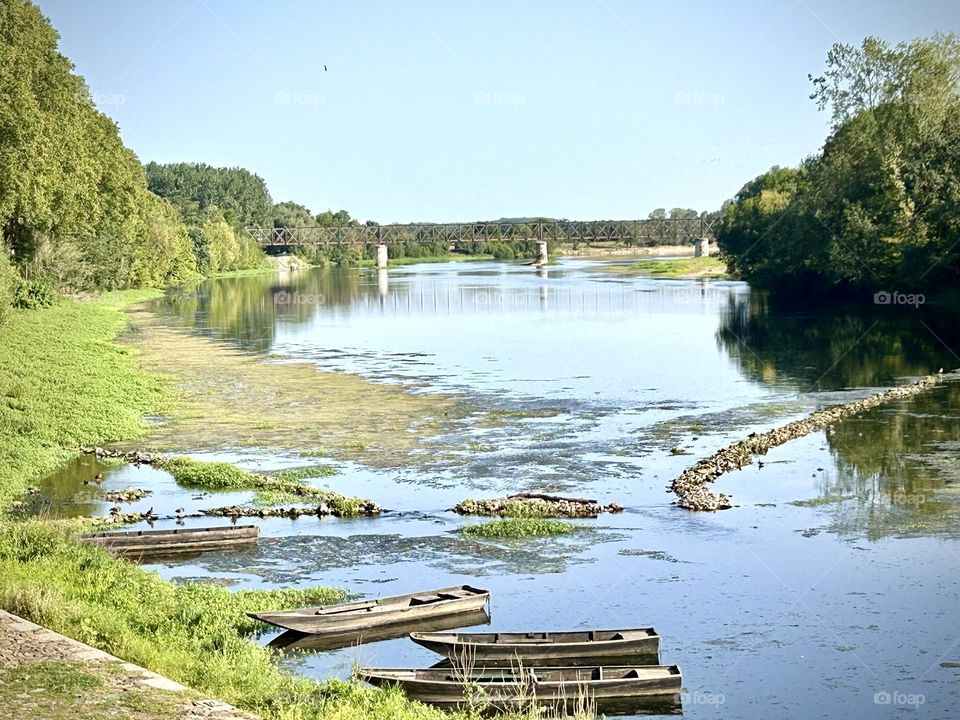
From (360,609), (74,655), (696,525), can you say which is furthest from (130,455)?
(74,655)

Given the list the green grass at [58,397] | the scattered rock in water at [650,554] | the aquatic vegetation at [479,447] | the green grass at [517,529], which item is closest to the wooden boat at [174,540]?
the green grass at [517,529]

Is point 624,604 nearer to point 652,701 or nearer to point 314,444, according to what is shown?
point 652,701

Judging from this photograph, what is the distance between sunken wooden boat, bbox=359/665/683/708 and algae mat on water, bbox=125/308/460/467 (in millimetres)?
19743

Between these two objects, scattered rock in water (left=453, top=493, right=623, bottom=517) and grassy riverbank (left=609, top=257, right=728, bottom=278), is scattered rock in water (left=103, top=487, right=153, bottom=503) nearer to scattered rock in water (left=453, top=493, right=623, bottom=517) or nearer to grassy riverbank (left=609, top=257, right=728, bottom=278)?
scattered rock in water (left=453, top=493, right=623, bottom=517)

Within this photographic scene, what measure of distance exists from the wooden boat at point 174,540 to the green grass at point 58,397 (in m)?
5.21

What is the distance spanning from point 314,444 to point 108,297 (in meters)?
77.9

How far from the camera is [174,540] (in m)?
27.9

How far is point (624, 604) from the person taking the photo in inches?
957

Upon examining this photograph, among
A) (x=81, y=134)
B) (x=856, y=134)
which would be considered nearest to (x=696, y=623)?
(x=81, y=134)

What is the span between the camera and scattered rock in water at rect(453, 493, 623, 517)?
30984 millimetres

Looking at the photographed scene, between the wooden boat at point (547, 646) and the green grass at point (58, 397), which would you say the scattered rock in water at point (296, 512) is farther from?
the wooden boat at point (547, 646)

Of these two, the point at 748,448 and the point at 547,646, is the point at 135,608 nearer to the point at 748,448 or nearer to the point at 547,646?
the point at 547,646

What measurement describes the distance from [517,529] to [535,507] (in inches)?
65.8

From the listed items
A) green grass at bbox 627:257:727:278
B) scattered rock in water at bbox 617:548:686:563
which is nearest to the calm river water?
scattered rock in water at bbox 617:548:686:563
